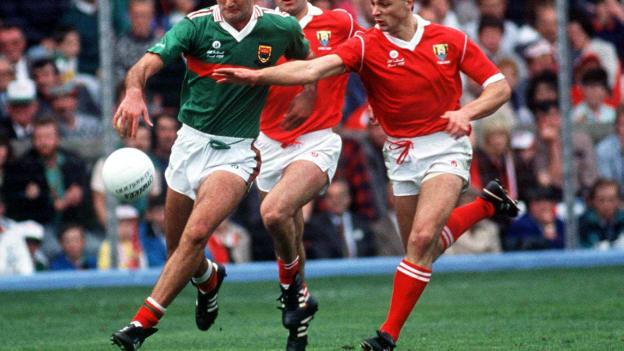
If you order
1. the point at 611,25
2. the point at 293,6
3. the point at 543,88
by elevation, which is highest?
the point at 293,6

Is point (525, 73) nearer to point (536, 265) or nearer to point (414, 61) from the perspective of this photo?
point (536, 265)

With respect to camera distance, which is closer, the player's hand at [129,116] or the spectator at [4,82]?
the player's hand at [129,116]

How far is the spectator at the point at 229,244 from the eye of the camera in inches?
525

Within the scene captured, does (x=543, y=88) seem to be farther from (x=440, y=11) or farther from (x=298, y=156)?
(x=298, y=156)

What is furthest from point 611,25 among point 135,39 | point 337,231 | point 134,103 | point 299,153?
point 134,103

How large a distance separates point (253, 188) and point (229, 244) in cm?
65

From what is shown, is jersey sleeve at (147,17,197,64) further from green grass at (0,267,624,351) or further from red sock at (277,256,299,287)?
green grass at (0,267,624,351)

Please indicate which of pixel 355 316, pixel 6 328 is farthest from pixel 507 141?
pixel 6 328

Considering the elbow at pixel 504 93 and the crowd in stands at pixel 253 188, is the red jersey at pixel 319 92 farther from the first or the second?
the crowd in stands at pixel 253 188

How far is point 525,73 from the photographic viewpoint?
14898 mm

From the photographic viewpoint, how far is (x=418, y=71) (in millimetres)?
8336


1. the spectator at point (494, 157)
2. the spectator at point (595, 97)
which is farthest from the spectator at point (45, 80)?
the spectator at point (595, 97)

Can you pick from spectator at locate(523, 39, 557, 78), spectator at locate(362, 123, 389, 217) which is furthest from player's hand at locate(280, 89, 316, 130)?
spectator at locate(523, 39, 557, 78)

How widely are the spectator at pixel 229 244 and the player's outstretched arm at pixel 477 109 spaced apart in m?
5.40
